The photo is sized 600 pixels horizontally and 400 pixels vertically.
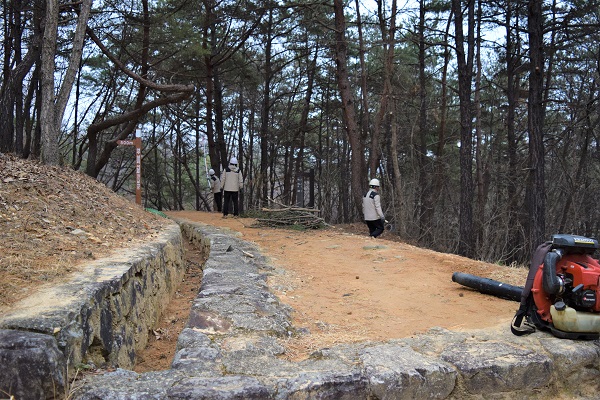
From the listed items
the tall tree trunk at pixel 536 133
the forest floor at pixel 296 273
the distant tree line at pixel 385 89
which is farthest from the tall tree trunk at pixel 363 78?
the forest floor at pixel 296 273

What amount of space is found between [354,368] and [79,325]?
1.70 metres

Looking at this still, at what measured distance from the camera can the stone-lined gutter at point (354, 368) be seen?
244 centimetres

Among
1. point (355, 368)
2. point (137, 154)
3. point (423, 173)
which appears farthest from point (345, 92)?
point (355, 368)

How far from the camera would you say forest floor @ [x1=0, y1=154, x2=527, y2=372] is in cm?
371

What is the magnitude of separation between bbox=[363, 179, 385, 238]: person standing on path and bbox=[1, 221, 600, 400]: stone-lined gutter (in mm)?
7300

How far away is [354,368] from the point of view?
106 inches

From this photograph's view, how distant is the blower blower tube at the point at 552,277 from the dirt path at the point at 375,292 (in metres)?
0.62

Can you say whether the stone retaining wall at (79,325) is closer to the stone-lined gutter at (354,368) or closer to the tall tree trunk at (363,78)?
the stone-lined gutter at (354,368)

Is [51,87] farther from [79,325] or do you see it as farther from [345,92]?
[345,92]

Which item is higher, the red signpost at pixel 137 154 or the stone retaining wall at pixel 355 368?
the red signpost at pixel 137 154

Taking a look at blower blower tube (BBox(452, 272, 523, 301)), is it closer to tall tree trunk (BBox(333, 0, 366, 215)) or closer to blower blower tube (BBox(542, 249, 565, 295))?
blower blower tube (BBox(542, 249, 565, 295))

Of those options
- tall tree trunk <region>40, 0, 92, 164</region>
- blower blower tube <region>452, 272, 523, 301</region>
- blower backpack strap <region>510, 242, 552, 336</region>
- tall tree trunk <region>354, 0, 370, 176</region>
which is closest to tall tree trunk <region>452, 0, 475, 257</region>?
tall tree trunk <region>354, 0, 370, 176</region>

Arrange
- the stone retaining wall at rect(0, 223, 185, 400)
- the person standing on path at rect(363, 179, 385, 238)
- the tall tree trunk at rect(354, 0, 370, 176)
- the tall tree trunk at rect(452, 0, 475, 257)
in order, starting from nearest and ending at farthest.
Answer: the stone retaining wall at rect(0, 223, 185, 400), the person standing on path at rect(363, 179, 385, 238), the tall tree trunk at rect(452, 0, 475, 257), the tall tree trunk at rect(354, 0, 370, 176)

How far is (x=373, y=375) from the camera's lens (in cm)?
264
